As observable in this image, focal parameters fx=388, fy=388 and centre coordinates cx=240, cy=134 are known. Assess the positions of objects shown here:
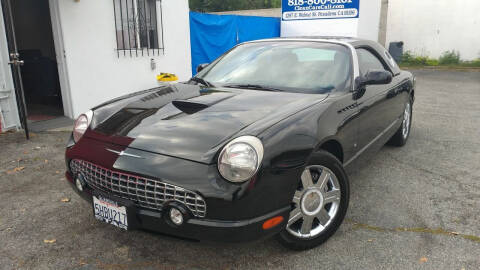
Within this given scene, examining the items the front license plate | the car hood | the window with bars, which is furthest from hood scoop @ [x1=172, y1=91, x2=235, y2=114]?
the window with bars

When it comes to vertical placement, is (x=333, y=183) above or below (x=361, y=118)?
below

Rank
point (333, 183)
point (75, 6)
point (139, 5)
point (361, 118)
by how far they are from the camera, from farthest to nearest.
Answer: point (139, 5), point (75, 6), point (361, 118), point (333, 183)

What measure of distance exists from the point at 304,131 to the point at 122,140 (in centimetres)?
118

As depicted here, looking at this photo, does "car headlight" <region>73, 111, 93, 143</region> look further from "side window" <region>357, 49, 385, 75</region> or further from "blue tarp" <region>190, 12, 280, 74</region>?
"blue tarp" <region>190, 12, 280, 74</region>

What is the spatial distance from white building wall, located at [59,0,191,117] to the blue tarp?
1171mm

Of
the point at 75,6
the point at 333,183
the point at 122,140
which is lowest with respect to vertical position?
the point at 333,183

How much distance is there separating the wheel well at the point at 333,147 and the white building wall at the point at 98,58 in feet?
17.2

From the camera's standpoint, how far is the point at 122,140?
2490 mm

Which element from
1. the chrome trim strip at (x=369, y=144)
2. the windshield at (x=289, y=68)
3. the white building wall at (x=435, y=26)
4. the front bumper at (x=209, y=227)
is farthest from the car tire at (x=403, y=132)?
the white building wall at (x=435, y=26)

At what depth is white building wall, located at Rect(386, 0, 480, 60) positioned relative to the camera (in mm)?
17844

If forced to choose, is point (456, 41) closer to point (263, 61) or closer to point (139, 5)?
point (139, 5)

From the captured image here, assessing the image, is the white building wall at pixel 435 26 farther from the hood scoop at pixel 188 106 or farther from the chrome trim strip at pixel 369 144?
the hood scoop at pixel 188 106

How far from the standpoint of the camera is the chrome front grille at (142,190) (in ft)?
7.13

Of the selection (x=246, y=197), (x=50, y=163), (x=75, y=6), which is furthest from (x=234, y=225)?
(x=75, y=6)
